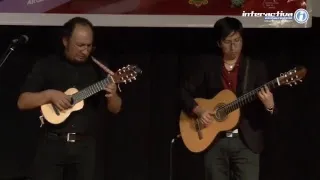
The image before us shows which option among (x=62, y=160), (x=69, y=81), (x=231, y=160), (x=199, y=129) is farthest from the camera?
(x=199, y=129)

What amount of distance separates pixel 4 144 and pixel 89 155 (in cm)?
140

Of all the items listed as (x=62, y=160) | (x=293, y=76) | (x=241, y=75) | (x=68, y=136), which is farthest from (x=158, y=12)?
(x=62, y=160)

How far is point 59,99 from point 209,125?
2.90 feet

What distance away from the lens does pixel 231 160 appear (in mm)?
3139

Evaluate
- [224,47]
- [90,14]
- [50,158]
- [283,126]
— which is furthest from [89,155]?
[283,126]

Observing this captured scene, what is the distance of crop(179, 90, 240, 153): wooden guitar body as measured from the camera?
3.14 metres

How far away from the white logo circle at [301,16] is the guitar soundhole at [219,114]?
42.2 inches

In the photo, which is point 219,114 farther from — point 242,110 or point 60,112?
point 60,112

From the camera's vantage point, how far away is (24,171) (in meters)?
4.12

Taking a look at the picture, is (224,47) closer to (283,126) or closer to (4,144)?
(283,126)

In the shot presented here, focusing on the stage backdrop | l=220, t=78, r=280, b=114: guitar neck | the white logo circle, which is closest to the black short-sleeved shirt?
l=220, t=78, r=280, b=114: guitar neck

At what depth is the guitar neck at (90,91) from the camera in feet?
9.72

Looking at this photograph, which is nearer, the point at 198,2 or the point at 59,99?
the point at 59,99

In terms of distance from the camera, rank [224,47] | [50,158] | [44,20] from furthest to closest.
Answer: [44,20]
[224,47]
[50,158]
